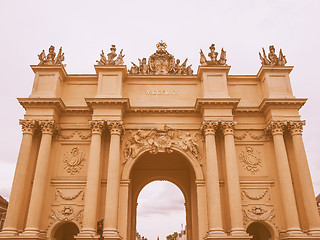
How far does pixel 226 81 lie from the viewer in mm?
21625

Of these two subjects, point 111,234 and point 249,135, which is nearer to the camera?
point 111,234

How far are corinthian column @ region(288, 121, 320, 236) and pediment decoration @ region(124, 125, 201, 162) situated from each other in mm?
6371

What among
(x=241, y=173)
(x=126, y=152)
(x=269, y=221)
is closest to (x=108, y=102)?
(x=126, y=152)

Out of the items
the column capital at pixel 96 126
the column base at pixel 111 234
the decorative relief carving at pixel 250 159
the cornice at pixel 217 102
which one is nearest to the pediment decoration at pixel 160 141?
the column capital at pixel 96 126

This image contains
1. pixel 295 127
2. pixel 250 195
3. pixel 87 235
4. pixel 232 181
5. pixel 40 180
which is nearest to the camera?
pixel 87 235

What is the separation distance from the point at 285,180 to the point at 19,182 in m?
16.6

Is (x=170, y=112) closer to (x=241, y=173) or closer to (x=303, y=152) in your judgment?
(x=241, y=173)

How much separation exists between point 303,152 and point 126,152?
38.6 ft

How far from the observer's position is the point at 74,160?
20188 mm

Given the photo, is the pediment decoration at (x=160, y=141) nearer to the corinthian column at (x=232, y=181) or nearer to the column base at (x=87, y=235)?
the corinthian column at (x=232, y=181)

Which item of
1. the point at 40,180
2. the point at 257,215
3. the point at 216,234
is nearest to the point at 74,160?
the point at 40,180

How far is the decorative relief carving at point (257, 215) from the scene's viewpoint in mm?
18609

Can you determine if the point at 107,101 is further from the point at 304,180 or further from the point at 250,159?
the point at 304,180

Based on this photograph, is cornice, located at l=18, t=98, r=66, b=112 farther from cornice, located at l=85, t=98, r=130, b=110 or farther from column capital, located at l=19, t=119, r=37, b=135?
cornice, located at l=85, t=98, r=130, b=110
